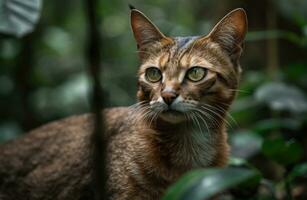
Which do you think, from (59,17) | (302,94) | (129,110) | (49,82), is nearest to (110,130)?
(129,110)

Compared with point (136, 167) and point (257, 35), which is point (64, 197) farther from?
point (257, 35)

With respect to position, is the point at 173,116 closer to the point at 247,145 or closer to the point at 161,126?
the point at 161,126

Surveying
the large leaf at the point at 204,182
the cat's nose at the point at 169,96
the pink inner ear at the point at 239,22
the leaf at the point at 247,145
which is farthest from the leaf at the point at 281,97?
the large leaf at the point at 204,182

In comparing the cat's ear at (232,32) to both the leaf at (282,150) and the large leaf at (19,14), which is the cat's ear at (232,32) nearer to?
the leaf at (282,150)

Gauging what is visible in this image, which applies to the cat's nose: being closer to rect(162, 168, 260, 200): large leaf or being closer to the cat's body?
the cat's body

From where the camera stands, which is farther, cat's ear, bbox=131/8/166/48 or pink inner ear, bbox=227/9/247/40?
Answer: cat's ear, bbox=131/8/166/48

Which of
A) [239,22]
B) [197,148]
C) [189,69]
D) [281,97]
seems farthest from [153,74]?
[281,97]

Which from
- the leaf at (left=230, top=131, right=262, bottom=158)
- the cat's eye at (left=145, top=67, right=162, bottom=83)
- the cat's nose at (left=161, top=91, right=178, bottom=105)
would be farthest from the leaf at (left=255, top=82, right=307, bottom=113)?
the cat's nose at (left=161, top=91, right=178, bottom=105)
